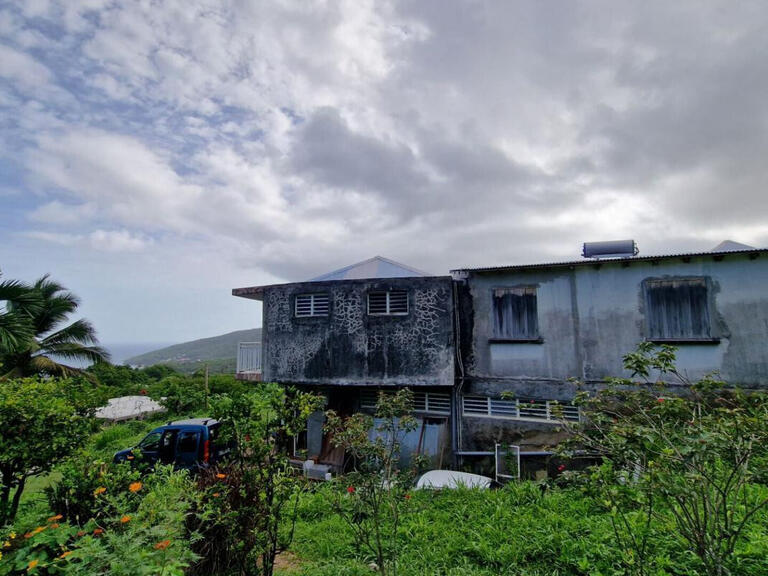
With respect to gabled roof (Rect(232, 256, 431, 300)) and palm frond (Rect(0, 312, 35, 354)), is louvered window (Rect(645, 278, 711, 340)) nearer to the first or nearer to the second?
gabled roof (Rect(232, 256, 431, 300))

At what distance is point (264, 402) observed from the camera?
4.46m

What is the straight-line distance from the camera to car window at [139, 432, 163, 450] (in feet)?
35.0

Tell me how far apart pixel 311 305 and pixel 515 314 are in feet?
21.1

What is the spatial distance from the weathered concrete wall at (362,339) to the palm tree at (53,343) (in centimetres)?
923

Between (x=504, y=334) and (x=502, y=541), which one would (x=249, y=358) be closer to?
(x=504, y=334)

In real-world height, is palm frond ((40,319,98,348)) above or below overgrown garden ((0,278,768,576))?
above

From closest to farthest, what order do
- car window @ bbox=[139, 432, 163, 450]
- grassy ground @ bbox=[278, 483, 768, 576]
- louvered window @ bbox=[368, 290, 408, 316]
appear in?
grassy ground @ bbox=[278, 483, 768, 576] → car window @ bbox=[139, 432, 163, 450] → louvered window @ bbox=[368, 290, 408, 316]

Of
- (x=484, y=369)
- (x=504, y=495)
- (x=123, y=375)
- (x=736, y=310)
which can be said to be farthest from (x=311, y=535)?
(x=123, y=375)

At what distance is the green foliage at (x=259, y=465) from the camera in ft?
14.3

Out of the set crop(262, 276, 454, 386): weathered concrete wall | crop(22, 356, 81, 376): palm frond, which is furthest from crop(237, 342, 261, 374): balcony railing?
crop(22, 356, 81, 376): palm frond

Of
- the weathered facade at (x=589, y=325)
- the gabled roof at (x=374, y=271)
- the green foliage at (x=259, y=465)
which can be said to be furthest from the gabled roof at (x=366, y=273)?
the green foliage at (x=259, y=465)

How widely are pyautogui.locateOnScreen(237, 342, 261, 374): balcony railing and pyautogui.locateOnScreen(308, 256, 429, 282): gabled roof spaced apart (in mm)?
3654

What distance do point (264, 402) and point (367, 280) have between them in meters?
8.16

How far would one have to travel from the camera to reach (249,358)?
49.3 feet
